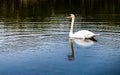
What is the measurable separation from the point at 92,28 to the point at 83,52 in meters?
12.9

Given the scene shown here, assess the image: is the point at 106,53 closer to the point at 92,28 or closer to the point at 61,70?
the point at 61,70

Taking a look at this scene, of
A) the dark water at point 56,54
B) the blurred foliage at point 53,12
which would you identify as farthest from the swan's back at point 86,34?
the blurred foliage at point 53,12

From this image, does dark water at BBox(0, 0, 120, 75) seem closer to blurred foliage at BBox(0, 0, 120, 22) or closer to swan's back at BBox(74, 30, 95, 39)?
swan's back at BBox(74, 30, 95, 39)

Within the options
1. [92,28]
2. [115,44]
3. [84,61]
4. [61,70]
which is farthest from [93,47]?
[92,28]

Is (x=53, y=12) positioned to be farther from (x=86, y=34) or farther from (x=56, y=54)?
(x=56, y=54)

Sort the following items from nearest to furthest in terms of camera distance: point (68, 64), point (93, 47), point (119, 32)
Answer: point (68, 64) < point (93, 47) < point (119, 32)

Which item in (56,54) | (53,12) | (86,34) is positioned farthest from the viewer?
(53,12)

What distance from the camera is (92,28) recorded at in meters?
39.5

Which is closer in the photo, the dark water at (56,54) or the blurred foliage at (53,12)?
the dark water at (56,54)

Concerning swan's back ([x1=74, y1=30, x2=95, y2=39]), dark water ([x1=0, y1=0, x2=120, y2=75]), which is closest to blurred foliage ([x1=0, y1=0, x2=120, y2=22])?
swan's back ([x1=74, y1=30, x2=95, y2=39])

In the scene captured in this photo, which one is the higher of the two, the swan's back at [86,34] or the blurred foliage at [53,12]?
the swan's back at [86,34]

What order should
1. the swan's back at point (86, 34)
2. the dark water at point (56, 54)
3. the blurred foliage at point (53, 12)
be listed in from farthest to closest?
the blurred foliage at point (53, 12) < the swan's back at point (86, 34) < the dark water at point (56, 54)

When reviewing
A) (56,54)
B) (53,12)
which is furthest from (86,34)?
(53,12)

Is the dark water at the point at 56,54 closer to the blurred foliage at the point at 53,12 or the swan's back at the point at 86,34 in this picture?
the swan's back at the point at 86,34
